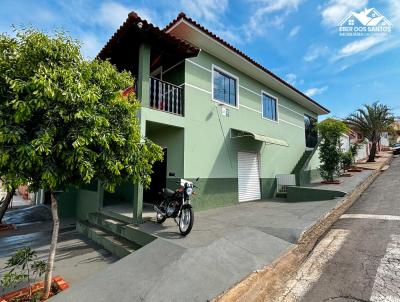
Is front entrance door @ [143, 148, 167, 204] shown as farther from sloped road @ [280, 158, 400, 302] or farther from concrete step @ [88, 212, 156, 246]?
sloped road @ [280, 158, 400, 302]

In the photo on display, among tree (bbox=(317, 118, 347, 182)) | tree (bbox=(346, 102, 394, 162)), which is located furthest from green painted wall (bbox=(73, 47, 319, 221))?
tree (bbox=(346, 102, 394, 162))

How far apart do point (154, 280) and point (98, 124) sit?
2572 millimetres

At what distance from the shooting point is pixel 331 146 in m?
14.1

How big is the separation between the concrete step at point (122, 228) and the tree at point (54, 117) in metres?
2.13

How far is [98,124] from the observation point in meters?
3.87

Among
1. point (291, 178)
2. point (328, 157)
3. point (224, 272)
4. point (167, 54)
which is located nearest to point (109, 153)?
point (224, 272)

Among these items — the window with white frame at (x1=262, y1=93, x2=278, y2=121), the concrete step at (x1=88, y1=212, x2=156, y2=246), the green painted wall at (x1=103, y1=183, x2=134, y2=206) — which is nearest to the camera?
the concrete step at (x1=88, y1=212, x2=156, y2=246)

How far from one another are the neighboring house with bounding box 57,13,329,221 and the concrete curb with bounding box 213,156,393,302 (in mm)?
3910

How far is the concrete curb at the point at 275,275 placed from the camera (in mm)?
Result: 3875

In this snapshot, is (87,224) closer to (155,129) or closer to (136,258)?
(155,129)

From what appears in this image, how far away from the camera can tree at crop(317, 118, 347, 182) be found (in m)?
13.9

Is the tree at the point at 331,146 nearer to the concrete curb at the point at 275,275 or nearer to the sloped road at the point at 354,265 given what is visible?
the sloped road at the point at 354,265

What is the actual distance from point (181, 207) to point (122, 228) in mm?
2032

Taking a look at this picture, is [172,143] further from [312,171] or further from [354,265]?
[312,171]
